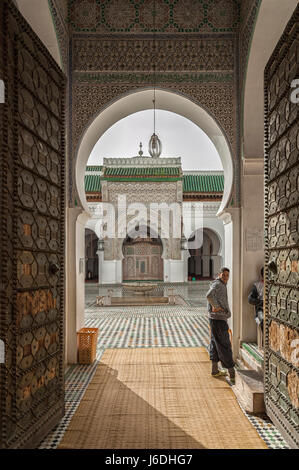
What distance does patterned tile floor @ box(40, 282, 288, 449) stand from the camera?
2.08 meters

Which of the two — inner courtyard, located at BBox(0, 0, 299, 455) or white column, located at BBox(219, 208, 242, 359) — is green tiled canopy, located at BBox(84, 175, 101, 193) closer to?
inner courtyard, located at BBox(0, 0, 299, 455)

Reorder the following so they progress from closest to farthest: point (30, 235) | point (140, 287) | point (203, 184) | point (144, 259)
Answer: point (30, 235), point (140, 287), point (203, 184), point (144, 259)

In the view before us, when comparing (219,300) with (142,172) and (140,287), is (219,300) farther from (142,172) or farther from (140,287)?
(142,172)

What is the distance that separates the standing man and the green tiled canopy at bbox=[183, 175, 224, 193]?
8671 millimetres

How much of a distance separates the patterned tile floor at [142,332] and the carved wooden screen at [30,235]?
0.36 metres

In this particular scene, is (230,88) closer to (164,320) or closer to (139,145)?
(164,320)

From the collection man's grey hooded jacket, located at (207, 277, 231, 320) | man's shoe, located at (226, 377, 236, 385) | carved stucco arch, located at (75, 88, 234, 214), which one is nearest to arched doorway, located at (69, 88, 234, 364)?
carved stucco arch, located at (75, 88, 234, 214)

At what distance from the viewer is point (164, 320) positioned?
19.5 ft

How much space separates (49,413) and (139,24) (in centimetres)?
342

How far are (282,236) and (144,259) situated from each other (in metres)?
10.2

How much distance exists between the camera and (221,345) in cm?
287

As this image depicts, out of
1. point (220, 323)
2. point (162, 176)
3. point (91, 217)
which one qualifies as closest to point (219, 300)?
point (220, 323)

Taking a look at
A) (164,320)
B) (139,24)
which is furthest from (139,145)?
(139,24)

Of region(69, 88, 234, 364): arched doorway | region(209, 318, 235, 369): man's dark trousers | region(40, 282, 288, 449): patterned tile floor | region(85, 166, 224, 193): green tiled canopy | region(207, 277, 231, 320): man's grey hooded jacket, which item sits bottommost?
region(40, 282, 288, 449): patterned tile floor
